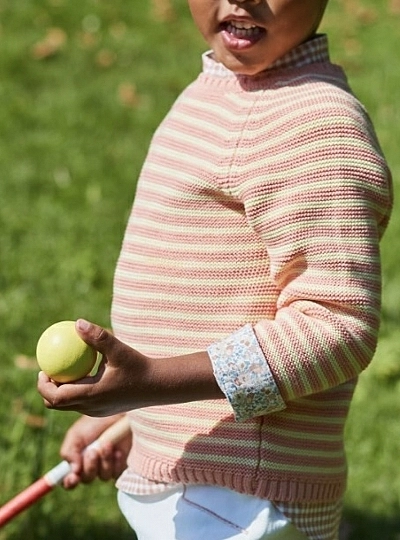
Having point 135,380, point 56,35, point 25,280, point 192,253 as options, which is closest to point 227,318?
point 192,253

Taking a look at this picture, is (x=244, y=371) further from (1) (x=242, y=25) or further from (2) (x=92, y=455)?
(2) (x=92, y=455)

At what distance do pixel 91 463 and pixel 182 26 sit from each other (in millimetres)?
4554

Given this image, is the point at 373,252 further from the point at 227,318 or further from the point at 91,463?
the point at 91,463

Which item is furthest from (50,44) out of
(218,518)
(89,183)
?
(218,518)

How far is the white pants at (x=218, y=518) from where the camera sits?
1875 mm

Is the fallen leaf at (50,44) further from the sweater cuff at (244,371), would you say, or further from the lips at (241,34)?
the sweater cuff at (244,371)

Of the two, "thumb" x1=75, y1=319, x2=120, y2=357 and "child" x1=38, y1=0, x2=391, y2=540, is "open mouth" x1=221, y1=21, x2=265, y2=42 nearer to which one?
"child" x1=38, y1=0, x2=391, y2=540

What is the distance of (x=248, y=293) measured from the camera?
Answer: 1.89 m

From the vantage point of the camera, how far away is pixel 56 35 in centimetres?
615

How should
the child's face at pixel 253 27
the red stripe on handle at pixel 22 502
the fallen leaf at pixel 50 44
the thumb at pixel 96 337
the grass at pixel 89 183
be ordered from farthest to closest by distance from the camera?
the fallen leaf at pixel 50 44
the grass at pixel 89 183
the red stripe on handle at pixel 22 502
the child's face at pixel 253 27
the thumb at pixel 96 337

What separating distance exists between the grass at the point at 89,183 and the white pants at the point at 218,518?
39.1 inches

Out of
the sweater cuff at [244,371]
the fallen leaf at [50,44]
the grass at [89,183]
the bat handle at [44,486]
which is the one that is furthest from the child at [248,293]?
the fallen leaf at [50,44]

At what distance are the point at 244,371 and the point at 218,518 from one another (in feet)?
1.02

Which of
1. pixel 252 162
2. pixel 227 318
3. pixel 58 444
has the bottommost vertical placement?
pixel 58 444
